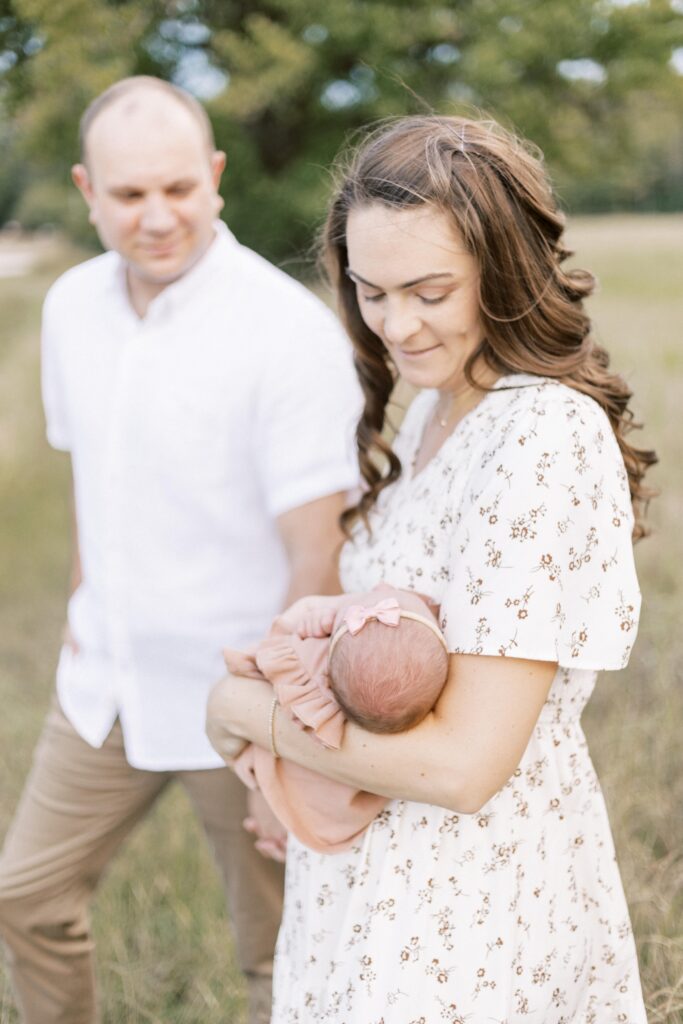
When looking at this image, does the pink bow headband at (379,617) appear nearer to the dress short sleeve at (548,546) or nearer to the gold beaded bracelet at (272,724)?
the dress short sleeve at (548,546)

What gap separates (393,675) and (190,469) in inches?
38.3

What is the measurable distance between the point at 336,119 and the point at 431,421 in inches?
459

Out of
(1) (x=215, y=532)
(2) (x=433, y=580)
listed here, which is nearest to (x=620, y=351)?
(1) (x=215, y=532)

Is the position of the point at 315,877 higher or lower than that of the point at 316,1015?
higher

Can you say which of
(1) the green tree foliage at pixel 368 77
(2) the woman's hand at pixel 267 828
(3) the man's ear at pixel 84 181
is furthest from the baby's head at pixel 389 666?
(1) the green tree foliage at pixel 368 77

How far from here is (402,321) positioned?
1.57m

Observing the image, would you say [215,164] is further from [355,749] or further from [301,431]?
[355,749]

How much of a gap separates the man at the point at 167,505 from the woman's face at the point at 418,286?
1.85ft

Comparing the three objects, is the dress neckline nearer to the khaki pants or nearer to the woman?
the woman

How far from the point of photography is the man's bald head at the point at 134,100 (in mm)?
2314

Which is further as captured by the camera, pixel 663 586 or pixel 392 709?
pixel 663 586

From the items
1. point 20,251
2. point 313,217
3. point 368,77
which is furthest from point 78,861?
point 20,251

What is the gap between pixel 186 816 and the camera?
369 centimetres

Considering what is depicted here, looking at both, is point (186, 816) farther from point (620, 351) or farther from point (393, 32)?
point (393, 32)
